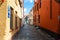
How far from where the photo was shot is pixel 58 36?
1505cm

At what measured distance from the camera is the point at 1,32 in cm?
973

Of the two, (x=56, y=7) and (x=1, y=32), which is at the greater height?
(x=56, y=7)

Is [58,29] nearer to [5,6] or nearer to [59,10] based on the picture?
[59,10]

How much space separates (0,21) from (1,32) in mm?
664

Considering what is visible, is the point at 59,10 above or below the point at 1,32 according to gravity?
above

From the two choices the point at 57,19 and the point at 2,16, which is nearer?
the point at 2,16

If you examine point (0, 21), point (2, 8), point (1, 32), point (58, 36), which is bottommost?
point (58, 36)

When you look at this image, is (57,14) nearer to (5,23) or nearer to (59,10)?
(59,10)

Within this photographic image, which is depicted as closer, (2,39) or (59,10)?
(2,39)

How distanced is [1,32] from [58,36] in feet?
22.7

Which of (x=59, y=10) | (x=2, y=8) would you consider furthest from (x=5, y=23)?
(x=59, y=10)

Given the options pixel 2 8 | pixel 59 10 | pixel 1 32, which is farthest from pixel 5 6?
pixel 59 10

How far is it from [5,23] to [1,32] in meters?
0.59

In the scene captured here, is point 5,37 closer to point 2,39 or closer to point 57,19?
point 2,39
